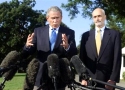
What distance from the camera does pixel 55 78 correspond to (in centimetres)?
401

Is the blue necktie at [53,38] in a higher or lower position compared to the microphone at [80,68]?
higher

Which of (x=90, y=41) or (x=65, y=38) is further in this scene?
(x=90, y=41)

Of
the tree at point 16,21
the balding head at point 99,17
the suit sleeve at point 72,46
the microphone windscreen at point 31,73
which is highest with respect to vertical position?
the tree at point 16,21

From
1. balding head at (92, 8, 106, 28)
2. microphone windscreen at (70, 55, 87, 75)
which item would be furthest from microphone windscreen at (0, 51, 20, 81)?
balding head at (92, 8, 106, 28)

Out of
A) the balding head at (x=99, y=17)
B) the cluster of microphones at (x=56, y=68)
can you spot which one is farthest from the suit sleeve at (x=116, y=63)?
the cluster of microphones at (x=56, y=68)

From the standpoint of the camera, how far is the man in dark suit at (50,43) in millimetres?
4504

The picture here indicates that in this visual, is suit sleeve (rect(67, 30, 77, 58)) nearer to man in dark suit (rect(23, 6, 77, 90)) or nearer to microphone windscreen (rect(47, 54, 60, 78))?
man in dark suit (rect(23, 6, 77, 90))

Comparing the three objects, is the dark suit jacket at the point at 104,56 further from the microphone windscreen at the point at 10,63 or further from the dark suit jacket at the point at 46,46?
the microphone windscreen at the point at 10,63

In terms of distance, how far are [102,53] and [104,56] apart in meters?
0.06

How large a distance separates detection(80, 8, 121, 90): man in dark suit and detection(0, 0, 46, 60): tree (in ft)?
200

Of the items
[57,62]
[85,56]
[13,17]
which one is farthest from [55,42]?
[13,17]

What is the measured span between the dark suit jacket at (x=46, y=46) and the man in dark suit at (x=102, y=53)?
751 millimetres

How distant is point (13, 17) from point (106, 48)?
209ft

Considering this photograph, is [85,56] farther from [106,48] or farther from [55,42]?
[55,42]
